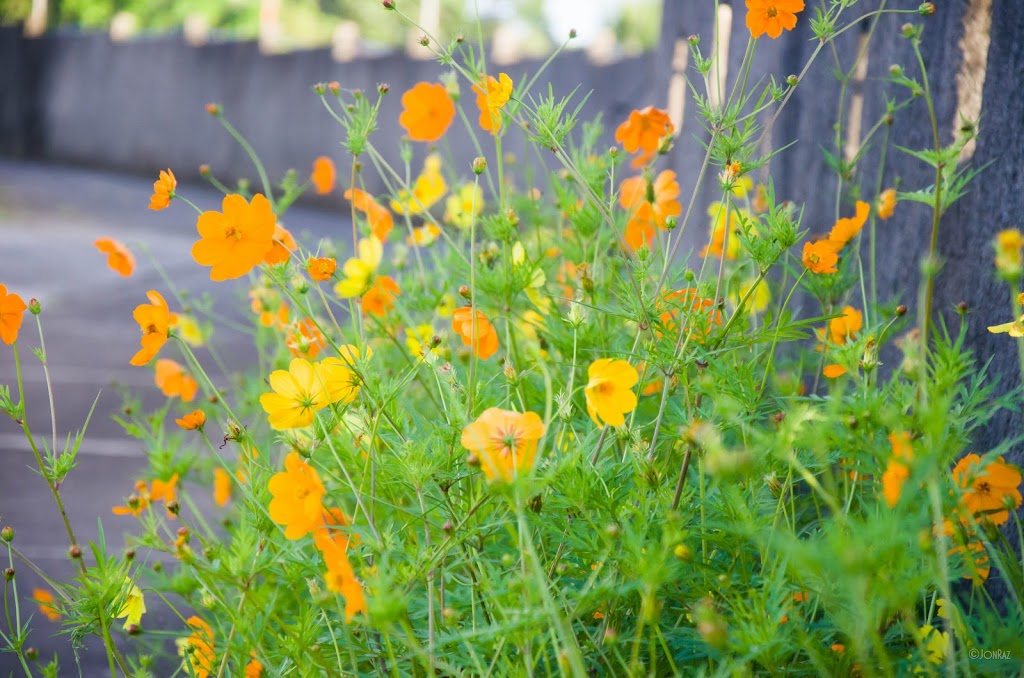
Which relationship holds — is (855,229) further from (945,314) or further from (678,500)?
(678,500)

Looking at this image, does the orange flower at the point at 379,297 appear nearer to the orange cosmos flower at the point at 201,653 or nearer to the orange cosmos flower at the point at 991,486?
the orange cosmos flower at the point at 201,653

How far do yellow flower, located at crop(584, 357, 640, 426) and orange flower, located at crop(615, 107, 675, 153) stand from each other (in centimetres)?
49

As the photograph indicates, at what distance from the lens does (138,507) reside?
106 cm

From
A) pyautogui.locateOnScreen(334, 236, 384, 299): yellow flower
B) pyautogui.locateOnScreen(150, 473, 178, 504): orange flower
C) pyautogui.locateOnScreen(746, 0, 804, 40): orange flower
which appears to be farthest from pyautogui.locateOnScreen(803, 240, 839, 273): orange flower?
pyautogui.locateOnScreen(150, 473, 178, 504): orange flower

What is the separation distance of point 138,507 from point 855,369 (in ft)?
2.56

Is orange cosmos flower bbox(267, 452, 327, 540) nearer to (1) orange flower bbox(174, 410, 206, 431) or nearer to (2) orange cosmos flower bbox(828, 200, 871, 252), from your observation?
(1) orange flower bbox(174, 410, 206, 431)

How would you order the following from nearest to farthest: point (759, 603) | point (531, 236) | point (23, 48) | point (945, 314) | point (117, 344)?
point (759, 603) → point (945, 314) → point (531, 236) → point (117, 344) → point (23, 48)

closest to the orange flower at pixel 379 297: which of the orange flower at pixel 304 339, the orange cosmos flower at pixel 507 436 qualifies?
the orange flower at pixel 304 339

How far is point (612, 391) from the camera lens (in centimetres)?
90

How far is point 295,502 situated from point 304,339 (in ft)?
1.23

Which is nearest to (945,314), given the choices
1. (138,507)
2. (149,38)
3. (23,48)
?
(138,507)

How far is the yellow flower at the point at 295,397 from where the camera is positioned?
94 centimetres

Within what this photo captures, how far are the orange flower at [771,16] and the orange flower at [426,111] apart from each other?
517 mm

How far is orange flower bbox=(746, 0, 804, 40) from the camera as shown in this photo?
97 cm
